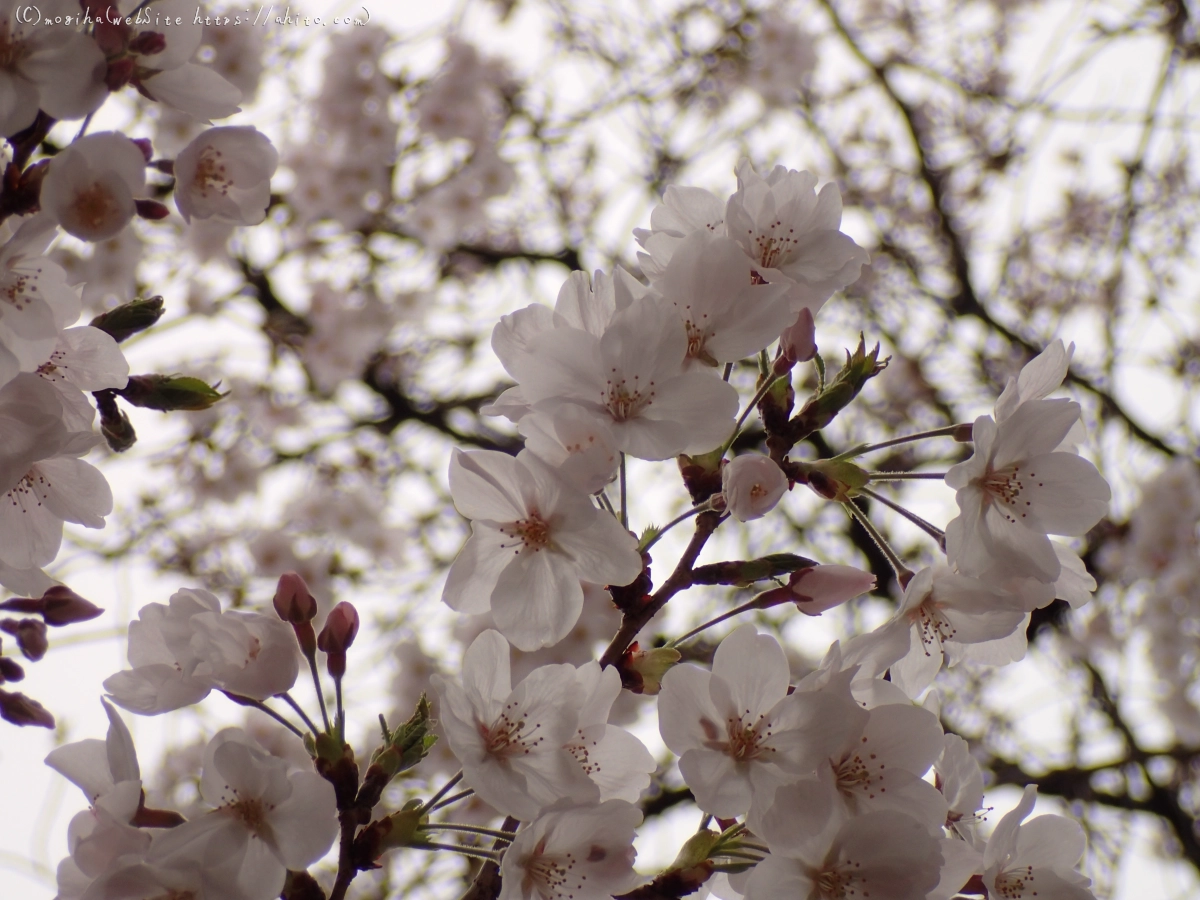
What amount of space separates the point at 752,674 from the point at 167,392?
1008mm

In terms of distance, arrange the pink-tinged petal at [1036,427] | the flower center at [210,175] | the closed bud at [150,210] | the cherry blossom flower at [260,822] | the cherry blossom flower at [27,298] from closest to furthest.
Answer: the cherry blossom flower at [260,822]
the cherry blossom flower at [27,298]
the pink-tinged petal at [1036,427]
the closed bud at [150,210]
the flower center at [210,175]

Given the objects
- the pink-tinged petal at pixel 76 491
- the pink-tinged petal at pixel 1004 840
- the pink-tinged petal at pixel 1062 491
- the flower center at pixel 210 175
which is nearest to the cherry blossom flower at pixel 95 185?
the flower center at pixel 210 175

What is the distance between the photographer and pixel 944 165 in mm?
6066

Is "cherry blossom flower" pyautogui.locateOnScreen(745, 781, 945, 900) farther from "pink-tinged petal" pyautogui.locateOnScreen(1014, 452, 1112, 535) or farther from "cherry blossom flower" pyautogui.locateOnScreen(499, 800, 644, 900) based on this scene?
"pink-tinged petal" pyautogui.locateOnScreen(1014, 452, 1112, 535)

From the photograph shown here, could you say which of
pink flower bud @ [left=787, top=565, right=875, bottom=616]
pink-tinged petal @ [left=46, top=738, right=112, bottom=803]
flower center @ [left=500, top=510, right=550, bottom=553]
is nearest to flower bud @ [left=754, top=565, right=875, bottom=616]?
pink flower bud @ [left=787, top=565, right=875, bottom=616]

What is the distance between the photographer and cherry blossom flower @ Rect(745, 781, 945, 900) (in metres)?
1.11

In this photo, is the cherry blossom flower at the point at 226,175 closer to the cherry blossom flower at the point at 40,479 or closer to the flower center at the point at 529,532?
the cherry blossom flower at the point at 40,479

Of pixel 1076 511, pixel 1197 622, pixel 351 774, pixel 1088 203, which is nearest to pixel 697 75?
pixel 1088 203

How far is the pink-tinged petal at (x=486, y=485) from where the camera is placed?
4.06 feet

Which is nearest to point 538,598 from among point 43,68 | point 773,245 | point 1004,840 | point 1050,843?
point 773,245

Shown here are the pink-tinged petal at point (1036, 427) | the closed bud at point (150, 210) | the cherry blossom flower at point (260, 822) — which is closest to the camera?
the cherry blossom flower at point (260, 822)

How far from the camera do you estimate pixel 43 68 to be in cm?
124

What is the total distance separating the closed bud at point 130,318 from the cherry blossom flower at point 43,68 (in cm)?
30

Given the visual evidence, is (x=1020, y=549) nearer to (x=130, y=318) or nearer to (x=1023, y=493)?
(x=1023, y=493)
